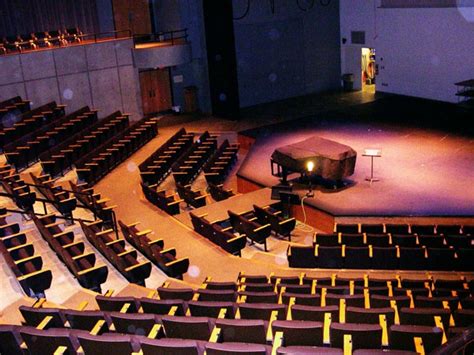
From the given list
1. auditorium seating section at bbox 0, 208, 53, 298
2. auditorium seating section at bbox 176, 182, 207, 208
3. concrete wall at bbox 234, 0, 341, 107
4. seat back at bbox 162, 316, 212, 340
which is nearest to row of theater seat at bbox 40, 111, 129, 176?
auditorium seating section at bbox 176, 182, 207, 208

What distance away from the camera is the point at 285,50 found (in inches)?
719

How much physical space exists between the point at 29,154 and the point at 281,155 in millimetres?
4695

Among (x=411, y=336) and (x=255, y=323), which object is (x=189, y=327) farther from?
(x=411, y=336)

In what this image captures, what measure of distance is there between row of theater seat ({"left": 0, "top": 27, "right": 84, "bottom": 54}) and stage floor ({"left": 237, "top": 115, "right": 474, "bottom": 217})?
5.10 meters

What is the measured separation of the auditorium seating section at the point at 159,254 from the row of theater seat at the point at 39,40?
7.28m

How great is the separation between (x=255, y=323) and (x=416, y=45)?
569 inches

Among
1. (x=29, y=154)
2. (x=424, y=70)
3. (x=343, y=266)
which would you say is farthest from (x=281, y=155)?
(x=424, y=70)

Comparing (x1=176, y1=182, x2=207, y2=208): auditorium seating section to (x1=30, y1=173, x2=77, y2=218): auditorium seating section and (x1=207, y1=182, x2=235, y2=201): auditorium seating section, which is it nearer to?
(x1=207, y1=182, x2=235, y2=201): auditorium seating section

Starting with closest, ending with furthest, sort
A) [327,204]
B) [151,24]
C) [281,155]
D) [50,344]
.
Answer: [50,344] → [327,204] → [281,155] → [151,24]

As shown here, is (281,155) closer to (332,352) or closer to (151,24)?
(332,352)

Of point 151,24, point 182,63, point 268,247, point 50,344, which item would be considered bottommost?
point 268,247

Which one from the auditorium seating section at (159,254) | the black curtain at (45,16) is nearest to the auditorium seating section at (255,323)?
the auditorium seating section at (159,254)

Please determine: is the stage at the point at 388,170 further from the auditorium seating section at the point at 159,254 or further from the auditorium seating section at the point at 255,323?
the auditorium seating section at the point at 255,323

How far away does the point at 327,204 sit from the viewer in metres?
9.70
